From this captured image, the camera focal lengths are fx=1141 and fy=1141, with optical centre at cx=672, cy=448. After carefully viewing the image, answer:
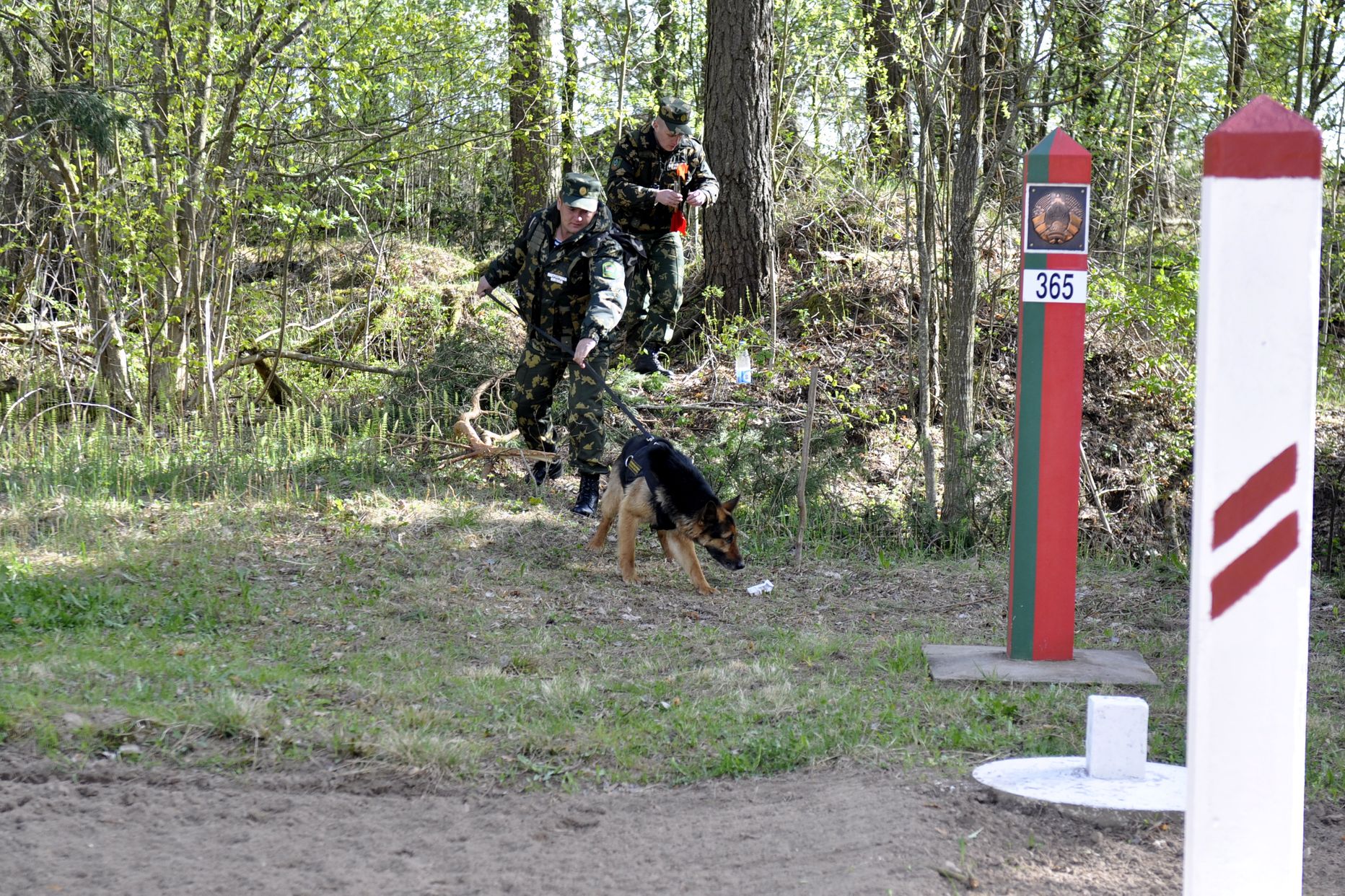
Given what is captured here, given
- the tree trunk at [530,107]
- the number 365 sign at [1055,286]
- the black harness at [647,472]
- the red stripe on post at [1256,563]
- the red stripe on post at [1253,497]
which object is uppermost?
the tree trunk at [530,107]

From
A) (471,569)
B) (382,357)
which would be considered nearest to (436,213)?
(382,357)

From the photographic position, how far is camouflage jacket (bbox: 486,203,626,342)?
7.46 metres

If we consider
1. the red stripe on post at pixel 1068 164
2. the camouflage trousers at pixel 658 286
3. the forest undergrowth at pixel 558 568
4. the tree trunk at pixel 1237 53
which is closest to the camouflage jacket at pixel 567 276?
the camouflage trousers at pixel 658 286

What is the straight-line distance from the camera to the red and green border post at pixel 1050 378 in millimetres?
4465

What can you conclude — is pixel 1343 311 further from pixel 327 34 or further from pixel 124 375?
pixel 124 375

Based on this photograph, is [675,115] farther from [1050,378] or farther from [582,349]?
[1050,378]

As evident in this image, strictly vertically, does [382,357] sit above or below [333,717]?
above

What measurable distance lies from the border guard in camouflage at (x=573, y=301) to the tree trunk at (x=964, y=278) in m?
2.40

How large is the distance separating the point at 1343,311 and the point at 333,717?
925 cm

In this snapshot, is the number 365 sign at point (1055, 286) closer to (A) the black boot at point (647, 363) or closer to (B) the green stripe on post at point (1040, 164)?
(B) the green stripe on post at point (1040, 164)

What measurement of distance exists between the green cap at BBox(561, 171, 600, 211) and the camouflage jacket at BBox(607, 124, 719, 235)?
130cm

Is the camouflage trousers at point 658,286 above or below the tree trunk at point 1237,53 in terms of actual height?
below

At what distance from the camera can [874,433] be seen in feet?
35.2

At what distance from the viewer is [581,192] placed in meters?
7.38
